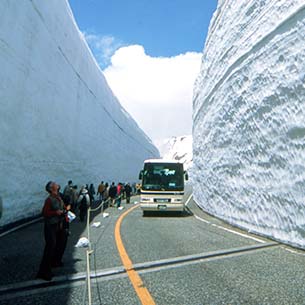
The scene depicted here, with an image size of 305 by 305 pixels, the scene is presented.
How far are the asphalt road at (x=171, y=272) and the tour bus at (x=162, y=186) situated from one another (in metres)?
5.29

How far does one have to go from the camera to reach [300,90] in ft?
21.7

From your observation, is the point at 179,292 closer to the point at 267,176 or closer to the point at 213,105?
the point at 267,176

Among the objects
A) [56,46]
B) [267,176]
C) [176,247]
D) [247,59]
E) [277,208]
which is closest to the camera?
[176,247]

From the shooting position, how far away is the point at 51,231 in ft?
15.0

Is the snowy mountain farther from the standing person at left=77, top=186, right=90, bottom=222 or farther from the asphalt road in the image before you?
the asphalt road

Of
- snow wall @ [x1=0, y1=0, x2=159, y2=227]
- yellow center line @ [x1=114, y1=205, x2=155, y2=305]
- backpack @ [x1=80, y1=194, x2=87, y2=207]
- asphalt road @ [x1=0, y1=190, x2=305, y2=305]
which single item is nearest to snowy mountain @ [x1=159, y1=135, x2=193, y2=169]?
snow wall @ [x1=0, y1=0, x2=159, y2=227]

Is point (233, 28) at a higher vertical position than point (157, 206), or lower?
higher

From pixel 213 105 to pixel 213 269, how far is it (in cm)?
1086

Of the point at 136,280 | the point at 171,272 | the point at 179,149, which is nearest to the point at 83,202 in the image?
the point at 171,272

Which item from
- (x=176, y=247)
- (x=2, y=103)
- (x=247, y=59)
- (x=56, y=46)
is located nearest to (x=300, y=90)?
(x=247, y=59)

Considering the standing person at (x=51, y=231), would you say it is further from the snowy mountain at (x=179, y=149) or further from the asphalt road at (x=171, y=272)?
the snowy mountain at (x=179, y=149)

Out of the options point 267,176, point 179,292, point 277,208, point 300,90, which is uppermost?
point 300,90

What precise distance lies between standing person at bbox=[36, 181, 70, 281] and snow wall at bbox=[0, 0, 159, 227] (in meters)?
5.75

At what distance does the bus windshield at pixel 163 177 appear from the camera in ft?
43.3
